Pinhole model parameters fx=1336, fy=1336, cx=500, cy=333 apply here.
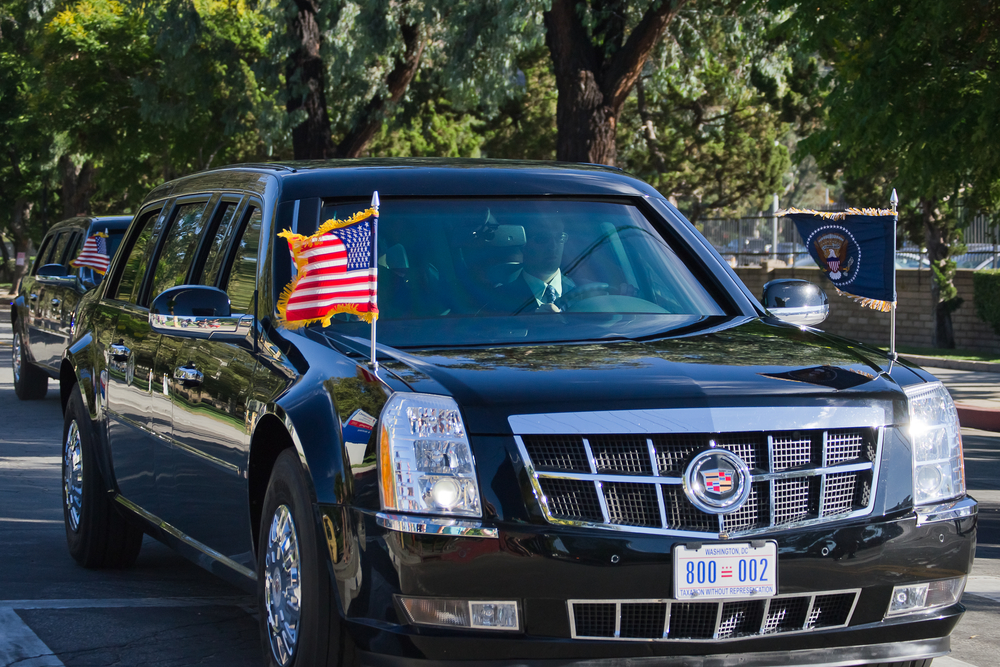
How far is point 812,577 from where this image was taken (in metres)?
3.62

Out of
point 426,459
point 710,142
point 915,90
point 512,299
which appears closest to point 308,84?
point 915,90

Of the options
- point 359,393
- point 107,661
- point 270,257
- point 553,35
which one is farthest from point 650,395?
point 553,35

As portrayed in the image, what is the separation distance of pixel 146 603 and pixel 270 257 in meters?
1.93

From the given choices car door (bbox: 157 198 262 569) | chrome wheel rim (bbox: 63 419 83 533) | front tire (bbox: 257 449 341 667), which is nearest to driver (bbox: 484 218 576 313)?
car door (bbox: 157 198 262 569)

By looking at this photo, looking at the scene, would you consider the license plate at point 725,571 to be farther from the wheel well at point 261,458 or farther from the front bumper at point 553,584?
the wheel well at point 261,458

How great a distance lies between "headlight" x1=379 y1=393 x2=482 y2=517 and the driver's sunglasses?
1.54 m

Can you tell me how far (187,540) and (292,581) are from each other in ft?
4.50

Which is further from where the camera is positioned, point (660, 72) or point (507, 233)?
point (660, 72)

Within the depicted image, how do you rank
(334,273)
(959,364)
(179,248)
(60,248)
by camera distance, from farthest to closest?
(959,364), (60,248), (179,248), (334,273)

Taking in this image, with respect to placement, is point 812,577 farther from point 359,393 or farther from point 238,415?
point 238,415

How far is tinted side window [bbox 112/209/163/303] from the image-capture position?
6547 millimetres

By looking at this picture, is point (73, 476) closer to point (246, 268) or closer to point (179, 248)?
point (179, 248)

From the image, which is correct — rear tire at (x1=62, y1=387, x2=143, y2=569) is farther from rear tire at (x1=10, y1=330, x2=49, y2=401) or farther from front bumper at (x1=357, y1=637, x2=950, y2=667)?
rear tire at (x1=10, y1=330, x2=49, y2=401)

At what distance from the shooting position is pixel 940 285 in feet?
86.1
